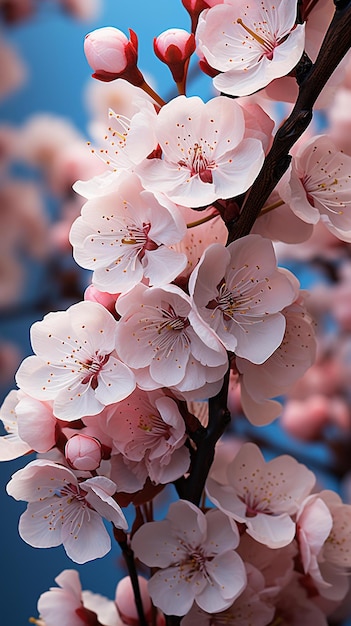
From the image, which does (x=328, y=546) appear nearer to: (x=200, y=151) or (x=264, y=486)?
(x=264, y=486)

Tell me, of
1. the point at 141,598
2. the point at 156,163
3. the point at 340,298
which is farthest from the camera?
the point at 340,298

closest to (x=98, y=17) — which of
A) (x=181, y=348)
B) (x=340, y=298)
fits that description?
(x=340, y=298)

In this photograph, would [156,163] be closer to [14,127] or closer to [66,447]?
[66,447]

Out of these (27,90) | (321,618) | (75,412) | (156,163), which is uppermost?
(156,163)

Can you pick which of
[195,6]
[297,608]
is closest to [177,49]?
[195,6]

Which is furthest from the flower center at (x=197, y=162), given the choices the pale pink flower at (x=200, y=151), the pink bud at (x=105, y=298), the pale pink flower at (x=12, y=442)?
the pale pink flower at (x=12, y=442)

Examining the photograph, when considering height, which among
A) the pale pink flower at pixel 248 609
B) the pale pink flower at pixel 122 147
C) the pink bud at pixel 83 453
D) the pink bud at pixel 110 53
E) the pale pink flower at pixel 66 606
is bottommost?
the pale pink flower at pixel 66 606

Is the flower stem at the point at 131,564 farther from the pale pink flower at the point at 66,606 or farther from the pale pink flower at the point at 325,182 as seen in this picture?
the pale pink flower at the point at 325,182
